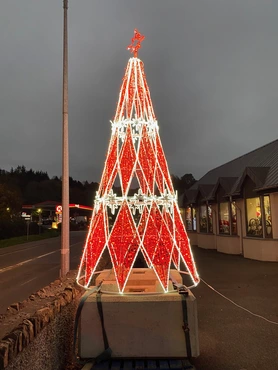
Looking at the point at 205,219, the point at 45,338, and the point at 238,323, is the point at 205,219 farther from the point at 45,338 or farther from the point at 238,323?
the point at 45,338

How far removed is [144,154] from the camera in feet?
20.4

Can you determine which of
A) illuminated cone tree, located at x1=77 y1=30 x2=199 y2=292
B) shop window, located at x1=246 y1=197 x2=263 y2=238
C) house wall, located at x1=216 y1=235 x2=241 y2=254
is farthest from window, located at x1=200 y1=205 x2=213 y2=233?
illuminated cone tree, located at x1=77 y1=30 x2=199 y2=292

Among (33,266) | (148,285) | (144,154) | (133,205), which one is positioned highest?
(144,154)

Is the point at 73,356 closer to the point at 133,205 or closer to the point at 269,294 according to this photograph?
the point at 133,205

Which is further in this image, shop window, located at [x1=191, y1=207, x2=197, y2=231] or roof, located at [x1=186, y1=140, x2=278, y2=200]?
shop window, located at [x1=191, y1=207, x2=197, y2=231]

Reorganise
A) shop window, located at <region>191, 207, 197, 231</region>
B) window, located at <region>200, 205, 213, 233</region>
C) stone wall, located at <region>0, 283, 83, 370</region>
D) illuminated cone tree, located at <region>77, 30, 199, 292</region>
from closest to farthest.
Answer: stone wall, located at <region>0, 283, 83, 370</region> < illuminated cone tree, located at <region>77, 30, 199, 292</region> < window, located at <region>200, 205, 213, 233</region> < shop window, located at <region>191, 207, 197, 231</region>

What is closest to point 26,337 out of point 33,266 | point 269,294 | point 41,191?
point 269,294

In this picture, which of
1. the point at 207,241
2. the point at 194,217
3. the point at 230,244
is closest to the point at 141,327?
the point at 230,244

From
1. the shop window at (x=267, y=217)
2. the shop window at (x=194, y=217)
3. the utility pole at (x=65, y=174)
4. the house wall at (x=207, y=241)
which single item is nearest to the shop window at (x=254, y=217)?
the shop window at (x=267, y=217)

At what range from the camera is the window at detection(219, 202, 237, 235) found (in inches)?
725

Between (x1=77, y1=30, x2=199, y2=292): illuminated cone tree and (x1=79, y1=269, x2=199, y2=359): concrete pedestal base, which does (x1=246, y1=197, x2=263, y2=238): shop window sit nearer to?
(x1=77, y1=30, x2=199, y2=292): illuminated cone tree

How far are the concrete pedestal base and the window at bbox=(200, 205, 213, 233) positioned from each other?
18.7 m

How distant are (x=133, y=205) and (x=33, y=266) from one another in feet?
40.1

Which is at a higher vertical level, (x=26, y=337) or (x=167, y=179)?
(x=167, y=179)
